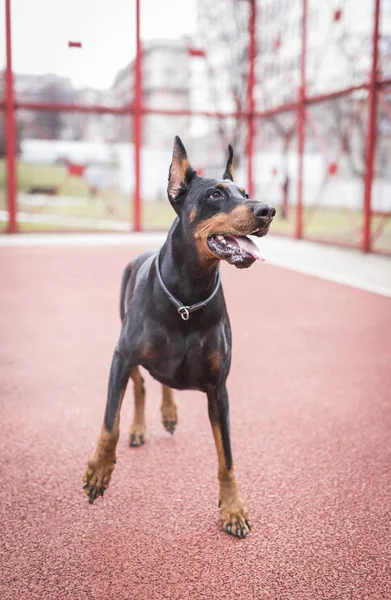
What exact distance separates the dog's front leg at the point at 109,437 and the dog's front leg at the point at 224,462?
1.16ft

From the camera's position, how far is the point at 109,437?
2.46 m

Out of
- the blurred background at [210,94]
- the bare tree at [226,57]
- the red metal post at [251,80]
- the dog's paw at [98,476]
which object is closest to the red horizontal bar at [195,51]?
the blurred background at [210,94]

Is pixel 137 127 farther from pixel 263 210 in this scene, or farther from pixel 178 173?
pixel 263 210

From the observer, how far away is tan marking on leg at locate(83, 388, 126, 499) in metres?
2.47

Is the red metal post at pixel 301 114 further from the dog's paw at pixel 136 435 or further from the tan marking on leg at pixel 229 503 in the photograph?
the tan marking on leg at pixel 229 503

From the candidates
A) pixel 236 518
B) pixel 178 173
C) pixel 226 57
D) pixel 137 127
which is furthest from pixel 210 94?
pixel 236 518

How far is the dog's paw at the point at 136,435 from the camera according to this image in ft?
10.4

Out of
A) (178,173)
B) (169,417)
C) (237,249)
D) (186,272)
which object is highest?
(178,173)

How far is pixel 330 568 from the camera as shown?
2.16 metres

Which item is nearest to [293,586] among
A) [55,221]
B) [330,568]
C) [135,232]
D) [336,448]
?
[330,568]

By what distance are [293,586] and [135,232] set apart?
42.9ft

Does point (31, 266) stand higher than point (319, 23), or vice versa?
point (319, 23)

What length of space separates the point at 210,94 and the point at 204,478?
1621 centimetres

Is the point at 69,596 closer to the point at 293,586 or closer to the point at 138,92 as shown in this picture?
the point at 293,586
